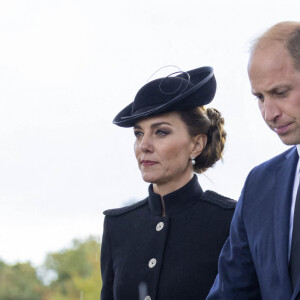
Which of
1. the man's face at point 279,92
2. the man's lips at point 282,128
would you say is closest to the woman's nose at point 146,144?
the man's face at point 279,92

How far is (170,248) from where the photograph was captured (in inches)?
208

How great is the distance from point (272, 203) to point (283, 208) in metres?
0.11

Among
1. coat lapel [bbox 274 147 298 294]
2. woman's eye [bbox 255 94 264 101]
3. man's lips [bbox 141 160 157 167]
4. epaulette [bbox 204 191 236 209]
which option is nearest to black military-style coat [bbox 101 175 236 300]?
epaulette [bbox 204 191 236 209]

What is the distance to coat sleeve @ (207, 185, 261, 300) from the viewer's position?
4.19m

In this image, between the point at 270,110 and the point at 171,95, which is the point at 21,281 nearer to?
the point at 171,95

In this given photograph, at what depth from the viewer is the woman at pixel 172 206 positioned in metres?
5.14

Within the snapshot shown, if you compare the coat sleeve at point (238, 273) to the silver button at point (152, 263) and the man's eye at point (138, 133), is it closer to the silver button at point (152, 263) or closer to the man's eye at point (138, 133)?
the silver button at point (152, 263)

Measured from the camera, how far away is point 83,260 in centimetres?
5331

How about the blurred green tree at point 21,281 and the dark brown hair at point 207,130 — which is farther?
the blurred green tree at point 21,281

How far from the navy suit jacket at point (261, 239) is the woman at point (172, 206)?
82 centimetres

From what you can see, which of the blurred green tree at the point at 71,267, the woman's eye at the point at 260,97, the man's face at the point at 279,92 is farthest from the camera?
the blurred green tree at the point at 71,267

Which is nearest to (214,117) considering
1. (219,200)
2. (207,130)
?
(207,130)

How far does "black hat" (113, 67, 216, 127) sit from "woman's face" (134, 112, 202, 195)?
61 mm

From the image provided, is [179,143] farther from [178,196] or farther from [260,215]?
[260,215]
